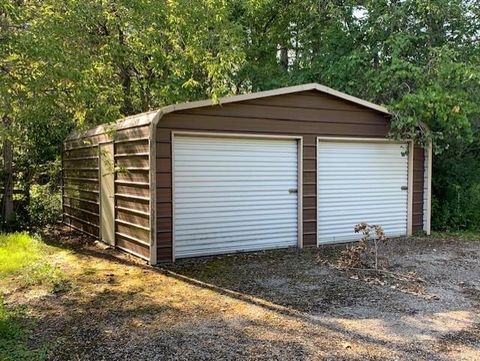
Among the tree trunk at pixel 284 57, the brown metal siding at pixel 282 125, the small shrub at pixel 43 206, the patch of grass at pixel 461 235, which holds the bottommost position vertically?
the patch of grass at pixel 461 235

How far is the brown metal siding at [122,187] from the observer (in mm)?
6176

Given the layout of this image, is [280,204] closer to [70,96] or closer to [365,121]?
[365,121]

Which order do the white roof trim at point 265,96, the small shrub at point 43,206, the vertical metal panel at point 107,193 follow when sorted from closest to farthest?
1. the white roof trim at point 265,96
2. the vertical metal panel at point 107,193
3. the small shrub at point 43,206

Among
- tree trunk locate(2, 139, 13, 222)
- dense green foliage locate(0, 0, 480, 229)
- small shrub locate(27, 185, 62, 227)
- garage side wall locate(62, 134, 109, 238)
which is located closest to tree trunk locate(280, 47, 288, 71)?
dense green foliage locate(0, 0, 480, 229)

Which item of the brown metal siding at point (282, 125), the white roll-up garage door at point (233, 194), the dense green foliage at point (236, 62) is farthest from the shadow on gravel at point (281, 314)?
the dense green foliage at point (236, 62)

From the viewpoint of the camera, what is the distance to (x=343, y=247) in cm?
723

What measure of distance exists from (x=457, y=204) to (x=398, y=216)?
1.83 meters

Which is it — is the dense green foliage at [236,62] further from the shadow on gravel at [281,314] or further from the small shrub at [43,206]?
the shadow on gravel at [281,314]

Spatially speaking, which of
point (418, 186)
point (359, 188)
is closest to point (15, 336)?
point (359, 188)

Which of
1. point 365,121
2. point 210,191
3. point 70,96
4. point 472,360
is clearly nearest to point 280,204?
point 210,191

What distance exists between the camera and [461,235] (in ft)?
28.2

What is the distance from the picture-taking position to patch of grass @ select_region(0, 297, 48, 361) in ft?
10.6

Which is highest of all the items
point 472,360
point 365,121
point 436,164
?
point 365,121

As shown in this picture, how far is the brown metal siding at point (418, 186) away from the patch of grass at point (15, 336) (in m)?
6.64
